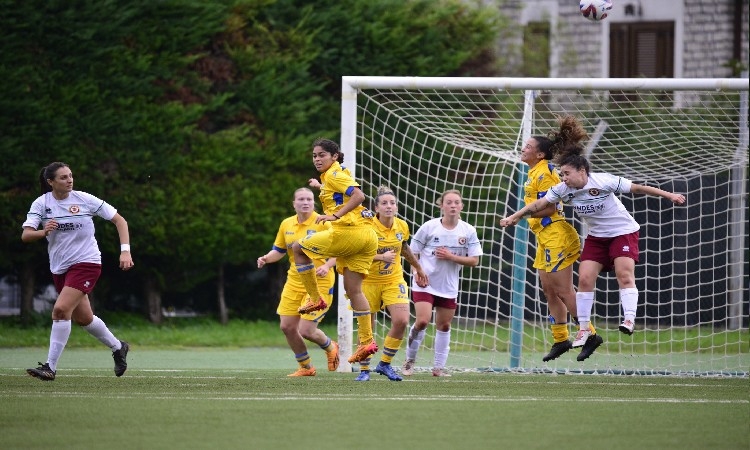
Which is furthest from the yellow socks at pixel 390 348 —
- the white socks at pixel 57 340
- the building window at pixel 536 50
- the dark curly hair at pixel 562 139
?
the building window at pixel 536 50

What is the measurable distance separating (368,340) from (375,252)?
802 mm

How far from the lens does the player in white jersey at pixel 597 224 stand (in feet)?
34.8

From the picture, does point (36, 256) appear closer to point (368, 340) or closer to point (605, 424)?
point (368, 340)

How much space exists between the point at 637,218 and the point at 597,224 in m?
6.14

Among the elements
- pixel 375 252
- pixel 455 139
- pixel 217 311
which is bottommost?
pixel 217 311

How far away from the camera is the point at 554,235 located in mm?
11062

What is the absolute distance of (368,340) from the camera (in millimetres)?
10953

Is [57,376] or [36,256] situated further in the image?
[36,256]

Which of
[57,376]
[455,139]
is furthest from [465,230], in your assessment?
[57,376]

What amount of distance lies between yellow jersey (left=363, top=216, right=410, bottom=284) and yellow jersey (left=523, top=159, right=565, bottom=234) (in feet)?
4.31

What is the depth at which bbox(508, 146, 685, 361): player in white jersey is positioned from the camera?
10602 millimetres

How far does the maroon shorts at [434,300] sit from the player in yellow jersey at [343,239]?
4.05 feet

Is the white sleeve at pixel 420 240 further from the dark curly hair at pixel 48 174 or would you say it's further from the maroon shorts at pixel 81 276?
the dark curly hair at pixel 48 174

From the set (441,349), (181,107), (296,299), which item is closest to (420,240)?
(441,349)
